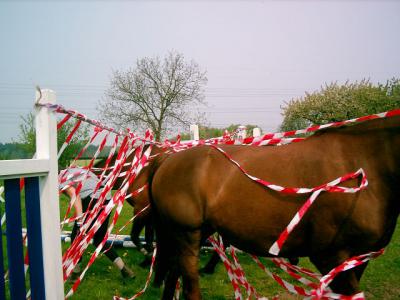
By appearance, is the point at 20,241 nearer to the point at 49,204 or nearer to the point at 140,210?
the point at 49,204

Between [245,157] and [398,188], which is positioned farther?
[245,157]

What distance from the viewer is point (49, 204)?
1.62 m

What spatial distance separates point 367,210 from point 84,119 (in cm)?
210

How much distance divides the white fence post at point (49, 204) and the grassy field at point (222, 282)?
220 centimetres

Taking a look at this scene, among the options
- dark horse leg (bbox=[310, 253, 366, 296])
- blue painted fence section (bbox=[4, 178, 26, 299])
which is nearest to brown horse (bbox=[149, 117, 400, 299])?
dark horse leg (bbox=[310, 253, 366, 296])

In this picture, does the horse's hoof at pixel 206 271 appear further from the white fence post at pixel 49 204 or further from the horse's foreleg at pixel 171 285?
the white fence post at pixel 49 204

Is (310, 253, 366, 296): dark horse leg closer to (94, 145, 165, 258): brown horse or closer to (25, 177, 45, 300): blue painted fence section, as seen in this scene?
(25, 177, 45, 300): blue painted fence section

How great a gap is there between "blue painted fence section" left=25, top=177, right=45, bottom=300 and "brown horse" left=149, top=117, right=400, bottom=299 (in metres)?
1.24

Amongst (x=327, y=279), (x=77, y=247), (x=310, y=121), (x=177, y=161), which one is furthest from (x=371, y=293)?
(x=310, y=121)

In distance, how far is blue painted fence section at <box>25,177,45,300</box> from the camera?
154 cm

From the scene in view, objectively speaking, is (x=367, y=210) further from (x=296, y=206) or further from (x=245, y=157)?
(x=245, y=157)

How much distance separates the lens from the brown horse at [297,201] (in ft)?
6.79

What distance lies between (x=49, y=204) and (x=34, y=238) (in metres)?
0.18

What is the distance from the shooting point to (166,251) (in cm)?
313
